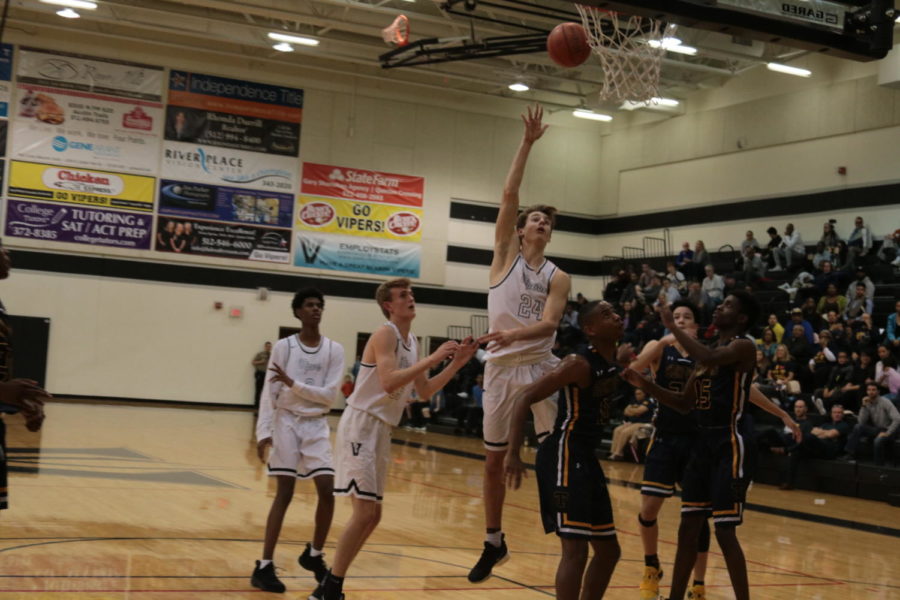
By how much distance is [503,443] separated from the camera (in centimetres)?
646

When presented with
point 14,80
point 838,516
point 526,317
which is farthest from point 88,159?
point 526,317

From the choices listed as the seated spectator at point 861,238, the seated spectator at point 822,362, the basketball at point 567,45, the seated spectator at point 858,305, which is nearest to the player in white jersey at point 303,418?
the basketball at point 567,45

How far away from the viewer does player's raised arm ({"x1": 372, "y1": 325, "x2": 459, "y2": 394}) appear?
19.2 ft

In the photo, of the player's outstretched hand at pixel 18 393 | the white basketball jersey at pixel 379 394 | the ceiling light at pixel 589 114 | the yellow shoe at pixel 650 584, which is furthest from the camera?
the ceiling light at pixel 589 114

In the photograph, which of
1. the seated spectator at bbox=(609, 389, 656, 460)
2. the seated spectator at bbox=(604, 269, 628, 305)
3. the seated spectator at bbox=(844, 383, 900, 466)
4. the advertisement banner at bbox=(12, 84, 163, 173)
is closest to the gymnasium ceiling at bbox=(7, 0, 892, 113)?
the advertisement banner at bbox=(12, 84, 163, 173)

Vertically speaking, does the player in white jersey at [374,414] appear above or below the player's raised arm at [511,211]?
below

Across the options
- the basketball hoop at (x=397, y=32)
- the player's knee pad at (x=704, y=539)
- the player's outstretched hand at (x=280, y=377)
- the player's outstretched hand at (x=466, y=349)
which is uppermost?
the basketball hoop at (x=397, y=32)

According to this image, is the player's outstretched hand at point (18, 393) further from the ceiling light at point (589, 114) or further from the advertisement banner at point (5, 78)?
the ceiling light at point (589, 114)

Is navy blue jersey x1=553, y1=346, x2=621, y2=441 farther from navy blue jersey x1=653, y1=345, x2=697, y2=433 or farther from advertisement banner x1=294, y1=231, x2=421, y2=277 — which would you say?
advertisement banner x1=294, y1=231, x2=421, y2=277

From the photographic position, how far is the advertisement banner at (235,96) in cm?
2628

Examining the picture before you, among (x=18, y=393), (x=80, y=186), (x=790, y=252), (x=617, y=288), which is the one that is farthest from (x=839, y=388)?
(x=80, y=186)

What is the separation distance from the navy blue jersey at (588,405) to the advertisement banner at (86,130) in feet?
73.7

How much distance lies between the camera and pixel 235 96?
26.8 m

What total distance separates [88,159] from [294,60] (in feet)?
19.3
